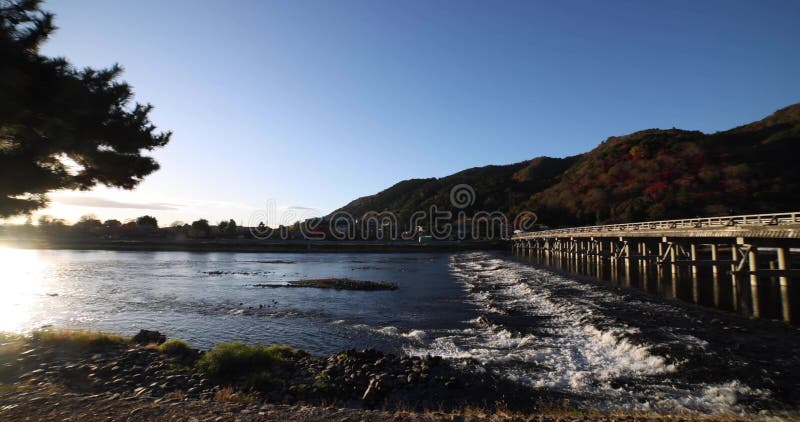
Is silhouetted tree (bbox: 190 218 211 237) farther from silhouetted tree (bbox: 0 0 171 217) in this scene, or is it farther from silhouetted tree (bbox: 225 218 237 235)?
silhouetted tree (bbox: 0 0 171 217)

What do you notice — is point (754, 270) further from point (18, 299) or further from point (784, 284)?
point (18, 299)

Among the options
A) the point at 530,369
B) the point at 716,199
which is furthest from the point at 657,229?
Answer: the point at 716,199

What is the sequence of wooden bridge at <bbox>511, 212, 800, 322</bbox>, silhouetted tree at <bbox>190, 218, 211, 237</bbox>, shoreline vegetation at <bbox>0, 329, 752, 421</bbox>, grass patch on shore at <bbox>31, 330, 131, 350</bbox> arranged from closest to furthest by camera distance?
shoreline vegetation at <bbox>0, 329, 752, 421</bbox> → grass patch on shore at <bbox>31, 330, 131, 350</bbox> → wooden bridge at <bbox>511, 212, 800, 322</bbox> → silhouetted tree at <bbox>190, 218, 211, 237</bbox>

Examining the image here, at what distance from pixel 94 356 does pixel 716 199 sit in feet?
249

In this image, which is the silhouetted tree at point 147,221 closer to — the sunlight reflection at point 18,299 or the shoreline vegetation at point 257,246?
the shoreline vegetation at point 257,246

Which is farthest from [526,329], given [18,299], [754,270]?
[18,299]

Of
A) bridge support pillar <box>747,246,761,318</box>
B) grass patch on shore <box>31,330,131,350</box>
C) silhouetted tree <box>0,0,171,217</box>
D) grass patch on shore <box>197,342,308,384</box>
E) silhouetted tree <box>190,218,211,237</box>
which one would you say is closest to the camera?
silhouetted tree <box>0,0,171,217</box>

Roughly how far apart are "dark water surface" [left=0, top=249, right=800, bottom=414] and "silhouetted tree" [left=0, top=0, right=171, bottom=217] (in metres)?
6.87

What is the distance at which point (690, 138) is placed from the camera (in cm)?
9931

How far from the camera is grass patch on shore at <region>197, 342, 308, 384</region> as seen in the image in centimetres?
892

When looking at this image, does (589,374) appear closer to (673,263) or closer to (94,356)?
(94,356)

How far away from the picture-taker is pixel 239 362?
30.7 feet

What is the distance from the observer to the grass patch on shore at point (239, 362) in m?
8.92

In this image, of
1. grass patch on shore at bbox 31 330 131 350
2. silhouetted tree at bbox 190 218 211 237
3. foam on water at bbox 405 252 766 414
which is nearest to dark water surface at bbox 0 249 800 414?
foam on water at bbox 405 252 766 414
